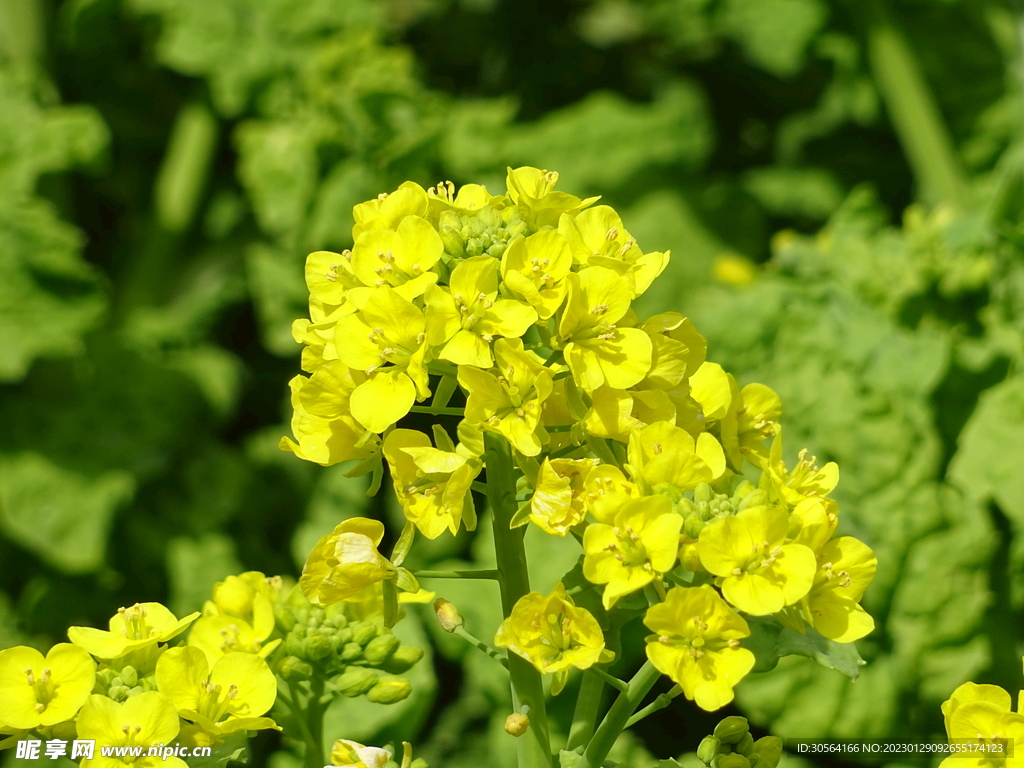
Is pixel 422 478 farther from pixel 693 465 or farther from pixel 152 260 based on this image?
pixel 152 260

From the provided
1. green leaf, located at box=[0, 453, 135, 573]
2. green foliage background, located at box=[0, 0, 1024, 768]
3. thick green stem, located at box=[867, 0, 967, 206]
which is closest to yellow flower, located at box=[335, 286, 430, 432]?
green foliage background, located at box=[0, 0, 1024, 768]

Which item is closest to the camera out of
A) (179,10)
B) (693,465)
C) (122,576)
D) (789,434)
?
(693,465)

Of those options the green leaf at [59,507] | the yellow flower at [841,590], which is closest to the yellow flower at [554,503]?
the yellow flower at [841,590]

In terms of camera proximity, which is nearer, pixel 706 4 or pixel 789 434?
pixel 789 434

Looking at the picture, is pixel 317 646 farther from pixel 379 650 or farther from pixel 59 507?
pixel 59 507

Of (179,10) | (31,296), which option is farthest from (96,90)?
(31,296)

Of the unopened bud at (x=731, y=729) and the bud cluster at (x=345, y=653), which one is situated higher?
the unopened bud at (x=731, y=729)

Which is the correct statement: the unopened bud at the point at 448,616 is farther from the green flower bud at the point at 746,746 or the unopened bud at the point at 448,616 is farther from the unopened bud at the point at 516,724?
the green flower bud at the point at 746,746
